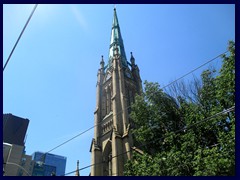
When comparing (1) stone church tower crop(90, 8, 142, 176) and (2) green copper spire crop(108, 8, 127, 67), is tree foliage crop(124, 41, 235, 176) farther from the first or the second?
(2) green copper spire crop(108, 8, 127, 67)

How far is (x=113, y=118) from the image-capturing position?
106 feet

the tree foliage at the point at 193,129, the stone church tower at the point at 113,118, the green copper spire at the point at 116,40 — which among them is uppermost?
the green copper spire at the point at 116,40

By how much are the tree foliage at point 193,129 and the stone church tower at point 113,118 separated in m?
5.86

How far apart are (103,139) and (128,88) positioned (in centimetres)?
1102

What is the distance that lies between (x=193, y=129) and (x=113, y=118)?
60.7 ft

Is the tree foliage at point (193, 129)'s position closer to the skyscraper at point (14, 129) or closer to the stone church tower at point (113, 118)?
the stone church tower at point (113, 118)

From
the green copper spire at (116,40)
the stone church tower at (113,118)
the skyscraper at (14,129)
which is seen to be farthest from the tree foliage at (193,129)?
the skyscraper at (14,129)

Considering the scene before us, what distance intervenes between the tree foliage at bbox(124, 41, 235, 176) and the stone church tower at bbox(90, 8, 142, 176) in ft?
19.2

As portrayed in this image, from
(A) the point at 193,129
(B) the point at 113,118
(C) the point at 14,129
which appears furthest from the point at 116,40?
(A) the point at 193,129

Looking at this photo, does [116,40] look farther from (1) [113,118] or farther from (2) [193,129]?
(2) [193,129]

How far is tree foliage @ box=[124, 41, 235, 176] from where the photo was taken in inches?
461

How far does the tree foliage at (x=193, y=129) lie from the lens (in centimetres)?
1170
